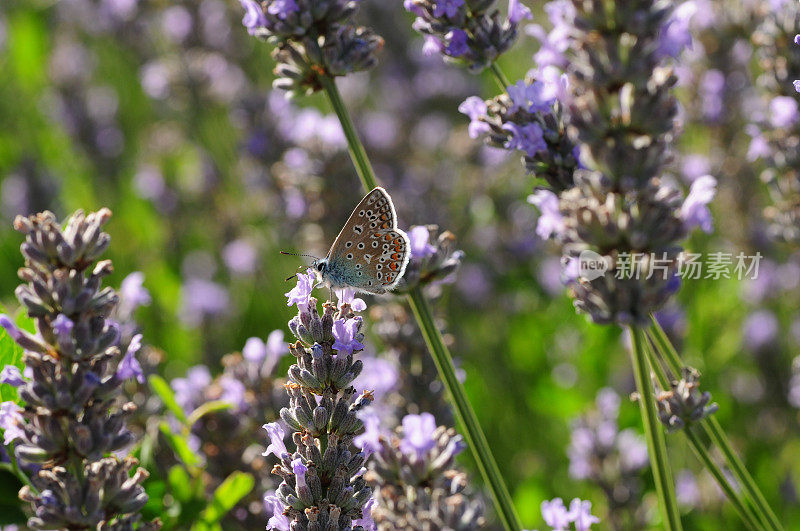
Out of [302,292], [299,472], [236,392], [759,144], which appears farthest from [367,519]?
[759,144]

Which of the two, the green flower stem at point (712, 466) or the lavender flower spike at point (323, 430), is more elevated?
the lavender flower spike at point (323, 430)

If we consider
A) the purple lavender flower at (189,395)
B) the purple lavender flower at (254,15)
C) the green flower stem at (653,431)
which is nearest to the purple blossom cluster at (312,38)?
the purple lavender flower at (254,15)

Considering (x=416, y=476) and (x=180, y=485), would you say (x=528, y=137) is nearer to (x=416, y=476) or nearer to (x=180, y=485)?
(x=416, y=476)

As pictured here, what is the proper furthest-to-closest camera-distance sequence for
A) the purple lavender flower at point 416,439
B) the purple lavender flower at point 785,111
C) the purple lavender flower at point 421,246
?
1. the purple lavender flower at point 785,111
2. the purple lavender flower at point 421,246
3. the purple lavender flower at point 416,439

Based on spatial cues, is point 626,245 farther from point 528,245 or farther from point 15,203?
point 15,203

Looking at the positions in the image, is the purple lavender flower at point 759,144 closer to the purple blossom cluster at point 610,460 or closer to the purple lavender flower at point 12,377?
the purple blossom cluster at point 610,460

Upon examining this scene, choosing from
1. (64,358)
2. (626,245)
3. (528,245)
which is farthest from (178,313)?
(626,245)

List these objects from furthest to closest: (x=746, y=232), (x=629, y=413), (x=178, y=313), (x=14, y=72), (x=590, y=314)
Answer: (x=14, y=72) < (x=178, y=313) < (x=746, y=232) < (x=629, y=413) < (x=590, y=314)
